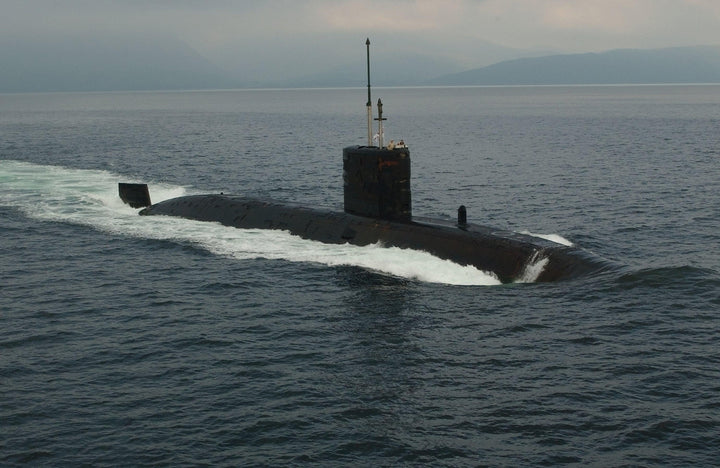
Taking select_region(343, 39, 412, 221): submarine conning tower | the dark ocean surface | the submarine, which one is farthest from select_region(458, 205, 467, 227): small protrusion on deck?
Answer: the dark ocean surface

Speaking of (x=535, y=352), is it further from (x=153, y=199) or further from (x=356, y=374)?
(x=153, y=199)

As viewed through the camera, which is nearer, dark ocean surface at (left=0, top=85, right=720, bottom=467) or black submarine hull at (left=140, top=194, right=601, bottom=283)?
dark ocean surface at (left=0, top=85, right=720, bottom=467)

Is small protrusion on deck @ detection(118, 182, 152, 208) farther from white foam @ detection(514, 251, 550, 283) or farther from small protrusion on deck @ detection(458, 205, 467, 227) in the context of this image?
white foam @ detection(514, 251, 550, 283)

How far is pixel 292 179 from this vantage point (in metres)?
67.1

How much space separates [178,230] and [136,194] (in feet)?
30.5

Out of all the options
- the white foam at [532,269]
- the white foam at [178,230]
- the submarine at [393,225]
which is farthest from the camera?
the white foam at [178,230]

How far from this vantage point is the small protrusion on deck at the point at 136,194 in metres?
49.3

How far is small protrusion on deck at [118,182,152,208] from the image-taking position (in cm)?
4928

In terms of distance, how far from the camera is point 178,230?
4166 centimetres

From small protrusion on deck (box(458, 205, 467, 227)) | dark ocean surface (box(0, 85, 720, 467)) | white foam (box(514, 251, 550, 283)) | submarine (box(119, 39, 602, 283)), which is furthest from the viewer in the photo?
small protrusion on deck (box(458, 205, 467, 227))

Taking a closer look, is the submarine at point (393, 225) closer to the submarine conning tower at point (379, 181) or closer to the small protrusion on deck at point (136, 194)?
the submarine conning tower at point (379, 181)

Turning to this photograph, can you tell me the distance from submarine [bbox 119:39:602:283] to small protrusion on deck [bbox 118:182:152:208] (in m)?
6.81

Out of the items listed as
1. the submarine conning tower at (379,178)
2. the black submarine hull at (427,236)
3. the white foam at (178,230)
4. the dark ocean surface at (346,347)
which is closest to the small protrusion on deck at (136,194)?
the white foam at (178,230)

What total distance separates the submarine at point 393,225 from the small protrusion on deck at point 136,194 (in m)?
6.81
